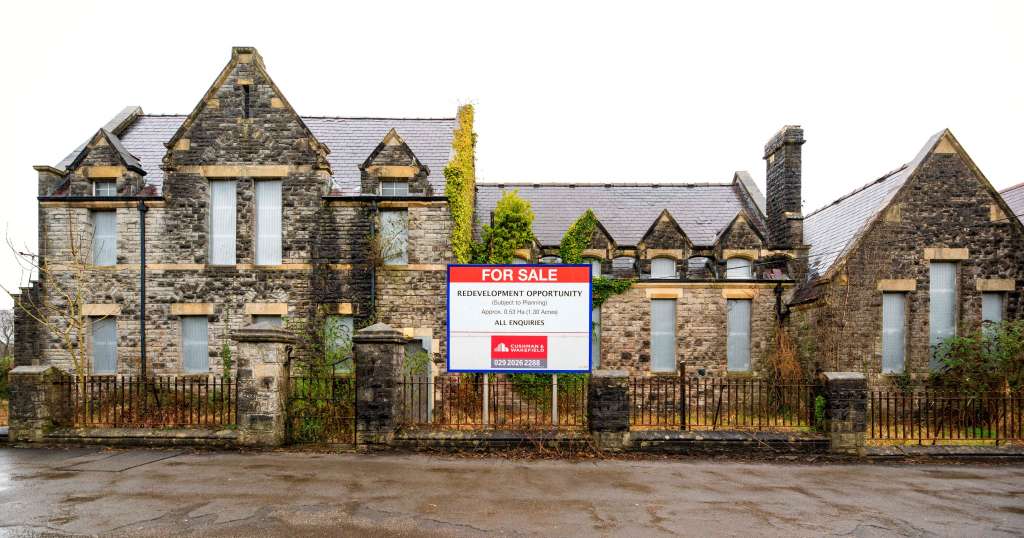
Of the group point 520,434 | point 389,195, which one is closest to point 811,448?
point 520,434

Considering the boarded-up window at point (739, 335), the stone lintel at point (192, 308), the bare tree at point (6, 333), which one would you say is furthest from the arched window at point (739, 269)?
the bare tree at point (6, 333)

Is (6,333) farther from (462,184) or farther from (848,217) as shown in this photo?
(848,217)

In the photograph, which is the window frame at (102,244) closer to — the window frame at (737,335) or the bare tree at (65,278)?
the bare tree at (65,278)

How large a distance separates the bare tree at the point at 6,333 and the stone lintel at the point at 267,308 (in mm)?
20917

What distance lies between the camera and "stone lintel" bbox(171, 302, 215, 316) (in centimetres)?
1570

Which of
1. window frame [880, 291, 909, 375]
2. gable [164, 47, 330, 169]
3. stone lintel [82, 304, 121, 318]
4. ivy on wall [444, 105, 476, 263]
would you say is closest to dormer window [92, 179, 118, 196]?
gable [164, 47, 330, 169]

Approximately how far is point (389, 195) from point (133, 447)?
8.51 m

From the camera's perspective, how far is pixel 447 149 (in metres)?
18.3

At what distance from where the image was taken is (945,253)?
16281mm

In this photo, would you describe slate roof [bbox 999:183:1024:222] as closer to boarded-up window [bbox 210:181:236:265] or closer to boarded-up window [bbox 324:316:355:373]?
boarded-up window [bbox 324:316:355:373]

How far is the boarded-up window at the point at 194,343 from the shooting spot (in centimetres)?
1594

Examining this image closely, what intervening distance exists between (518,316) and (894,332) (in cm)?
1204

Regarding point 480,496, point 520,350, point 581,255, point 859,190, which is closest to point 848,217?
point 859,190

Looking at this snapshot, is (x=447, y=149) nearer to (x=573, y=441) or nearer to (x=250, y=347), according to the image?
(x=250, y=347)
